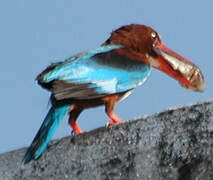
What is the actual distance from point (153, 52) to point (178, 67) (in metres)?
0.60

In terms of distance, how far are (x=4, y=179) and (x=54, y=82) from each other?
137 centimetres

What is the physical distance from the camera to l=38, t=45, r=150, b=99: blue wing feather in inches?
251

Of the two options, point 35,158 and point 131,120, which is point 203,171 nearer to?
point 131,120

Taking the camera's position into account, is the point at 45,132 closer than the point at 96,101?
Yes

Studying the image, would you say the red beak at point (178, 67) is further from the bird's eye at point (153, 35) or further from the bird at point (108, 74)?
the bird's eye at point (153, 35)

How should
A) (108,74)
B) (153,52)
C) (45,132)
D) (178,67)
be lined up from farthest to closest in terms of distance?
(153,52) → (178,67) → (108,74) → (45,132)

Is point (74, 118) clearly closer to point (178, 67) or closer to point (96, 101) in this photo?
point (96, 101)

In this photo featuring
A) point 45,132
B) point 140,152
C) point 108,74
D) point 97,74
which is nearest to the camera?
point 140,152

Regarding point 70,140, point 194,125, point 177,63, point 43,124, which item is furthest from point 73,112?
point 194,125

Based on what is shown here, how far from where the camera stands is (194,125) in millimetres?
4328

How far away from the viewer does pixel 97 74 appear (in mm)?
6910

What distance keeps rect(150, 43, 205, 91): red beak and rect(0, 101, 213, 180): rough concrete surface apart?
2277 mm

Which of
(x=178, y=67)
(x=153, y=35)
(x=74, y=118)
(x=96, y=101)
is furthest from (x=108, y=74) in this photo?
(x=153, y=35)

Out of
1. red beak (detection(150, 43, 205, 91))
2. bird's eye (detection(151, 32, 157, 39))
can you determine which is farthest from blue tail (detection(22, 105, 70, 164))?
bird's eye (detection(151, 32, 157, 39))
